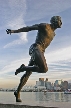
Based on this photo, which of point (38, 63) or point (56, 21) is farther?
point (56, 21)

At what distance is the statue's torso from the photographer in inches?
295

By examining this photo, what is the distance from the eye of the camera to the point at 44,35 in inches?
297

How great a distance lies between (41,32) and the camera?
7574 millimetres

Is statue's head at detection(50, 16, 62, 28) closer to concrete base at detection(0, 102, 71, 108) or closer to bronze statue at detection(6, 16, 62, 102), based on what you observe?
bronze statue at detection(6, 16, 62, 102)

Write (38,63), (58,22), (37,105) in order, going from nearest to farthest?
(37,105) → (38,63) → (58,22)

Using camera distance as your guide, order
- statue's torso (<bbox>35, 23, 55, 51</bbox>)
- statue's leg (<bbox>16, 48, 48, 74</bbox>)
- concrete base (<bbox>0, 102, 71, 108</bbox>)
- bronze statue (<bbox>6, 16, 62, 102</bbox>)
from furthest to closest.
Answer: statue's torso (<bbox>35, 23, 55, 51</bbox>), bronze statue (<bbox>6, 16, 62, 102</bbox>), statue's leg (<bbox>16, 48, 48, 74</bbox>), concrete base (<bbox>0, 102, 71, 108</bbox>)

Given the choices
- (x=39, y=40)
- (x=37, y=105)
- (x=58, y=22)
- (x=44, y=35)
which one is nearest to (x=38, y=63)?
(x=39, y=40)

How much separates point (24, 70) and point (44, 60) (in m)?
0.89

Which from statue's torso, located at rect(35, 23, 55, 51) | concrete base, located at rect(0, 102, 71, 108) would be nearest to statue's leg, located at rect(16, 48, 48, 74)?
statue's torso, located at rect(35, 23, 55, 51)

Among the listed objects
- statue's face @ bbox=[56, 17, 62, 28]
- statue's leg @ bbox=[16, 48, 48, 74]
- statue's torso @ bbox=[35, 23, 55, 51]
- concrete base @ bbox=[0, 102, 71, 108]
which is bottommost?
concrete base @ bbox=[0, 102, 71, 108]

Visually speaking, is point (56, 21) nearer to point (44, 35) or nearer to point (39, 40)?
point (44, 35)

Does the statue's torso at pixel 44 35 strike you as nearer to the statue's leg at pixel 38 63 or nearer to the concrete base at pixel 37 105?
the statue's leg at pixel 38 63

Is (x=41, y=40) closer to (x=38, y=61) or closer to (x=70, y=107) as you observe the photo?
(x=38, y=61)

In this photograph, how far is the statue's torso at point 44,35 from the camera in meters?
7.49
